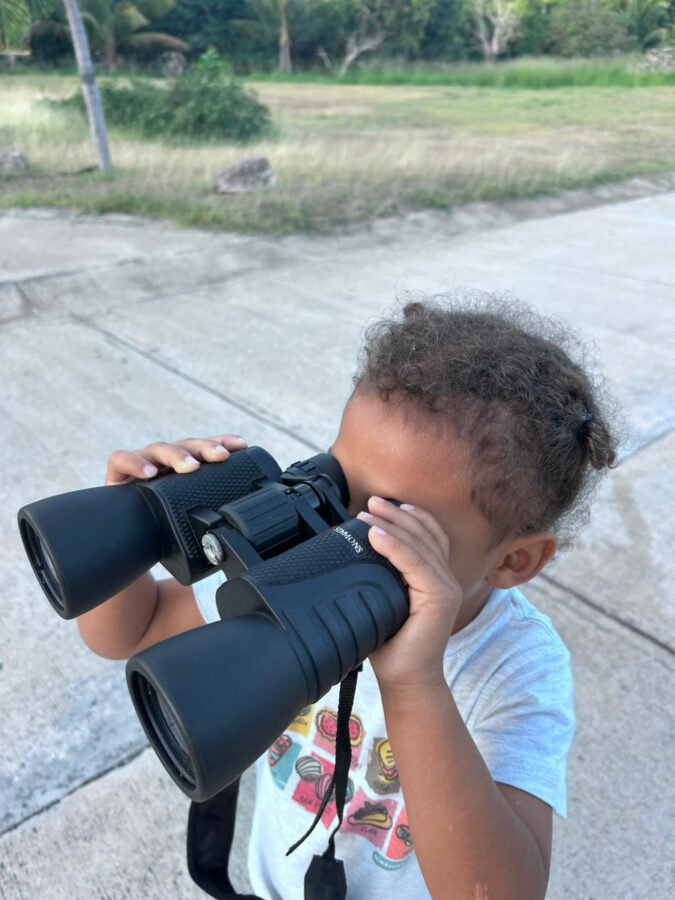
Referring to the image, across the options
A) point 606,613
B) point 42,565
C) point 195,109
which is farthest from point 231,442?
point 195,109

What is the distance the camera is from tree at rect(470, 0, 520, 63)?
3259 centimetres

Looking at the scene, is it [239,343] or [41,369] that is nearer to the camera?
[41,369]

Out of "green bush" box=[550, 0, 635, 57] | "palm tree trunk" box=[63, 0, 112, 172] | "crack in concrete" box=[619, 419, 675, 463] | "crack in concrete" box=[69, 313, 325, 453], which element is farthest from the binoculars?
"green bush" box=[550, 0, 635, 57]

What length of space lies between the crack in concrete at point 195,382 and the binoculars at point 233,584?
6.02 feet

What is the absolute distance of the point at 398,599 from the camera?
822 millimetres

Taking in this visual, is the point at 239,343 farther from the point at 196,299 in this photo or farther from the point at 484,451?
the point at 484,451

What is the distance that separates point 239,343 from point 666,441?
2120mm

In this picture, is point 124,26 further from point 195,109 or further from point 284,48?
point 195,109

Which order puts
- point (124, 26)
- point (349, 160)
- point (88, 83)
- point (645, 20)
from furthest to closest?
point (124, 26) < point (645, 20) < point (349, 160) < point (88, 83)

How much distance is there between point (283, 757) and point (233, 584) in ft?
1.66

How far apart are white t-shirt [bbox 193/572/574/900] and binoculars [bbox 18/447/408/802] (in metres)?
0.27

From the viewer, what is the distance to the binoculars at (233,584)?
703 millimetres

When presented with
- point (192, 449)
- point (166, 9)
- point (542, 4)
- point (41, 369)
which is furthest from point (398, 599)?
point (542, 4)

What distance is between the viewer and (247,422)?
3143 millimetres
